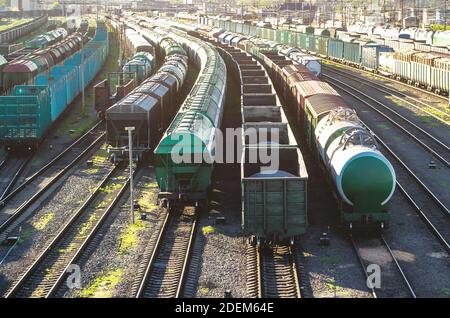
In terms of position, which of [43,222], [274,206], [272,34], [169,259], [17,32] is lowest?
[169,259]

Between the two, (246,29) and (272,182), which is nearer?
(272,182)

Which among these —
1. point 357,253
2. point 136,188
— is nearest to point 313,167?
point 136,188

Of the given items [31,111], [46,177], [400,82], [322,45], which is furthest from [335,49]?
[46,177]

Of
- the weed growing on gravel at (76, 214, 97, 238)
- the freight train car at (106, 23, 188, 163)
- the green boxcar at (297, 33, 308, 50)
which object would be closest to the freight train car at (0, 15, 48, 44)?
the green boxcar at (297, 33, 308, 50)

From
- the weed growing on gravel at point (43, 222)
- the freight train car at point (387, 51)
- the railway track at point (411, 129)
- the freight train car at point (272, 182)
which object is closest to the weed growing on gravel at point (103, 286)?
the freight train car at point (272, 182)

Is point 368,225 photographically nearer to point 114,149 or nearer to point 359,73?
point 114,149

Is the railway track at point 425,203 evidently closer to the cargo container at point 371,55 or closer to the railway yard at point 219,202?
the railway yard at point 219,202

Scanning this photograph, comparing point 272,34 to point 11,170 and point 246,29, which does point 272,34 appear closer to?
point 246,29
